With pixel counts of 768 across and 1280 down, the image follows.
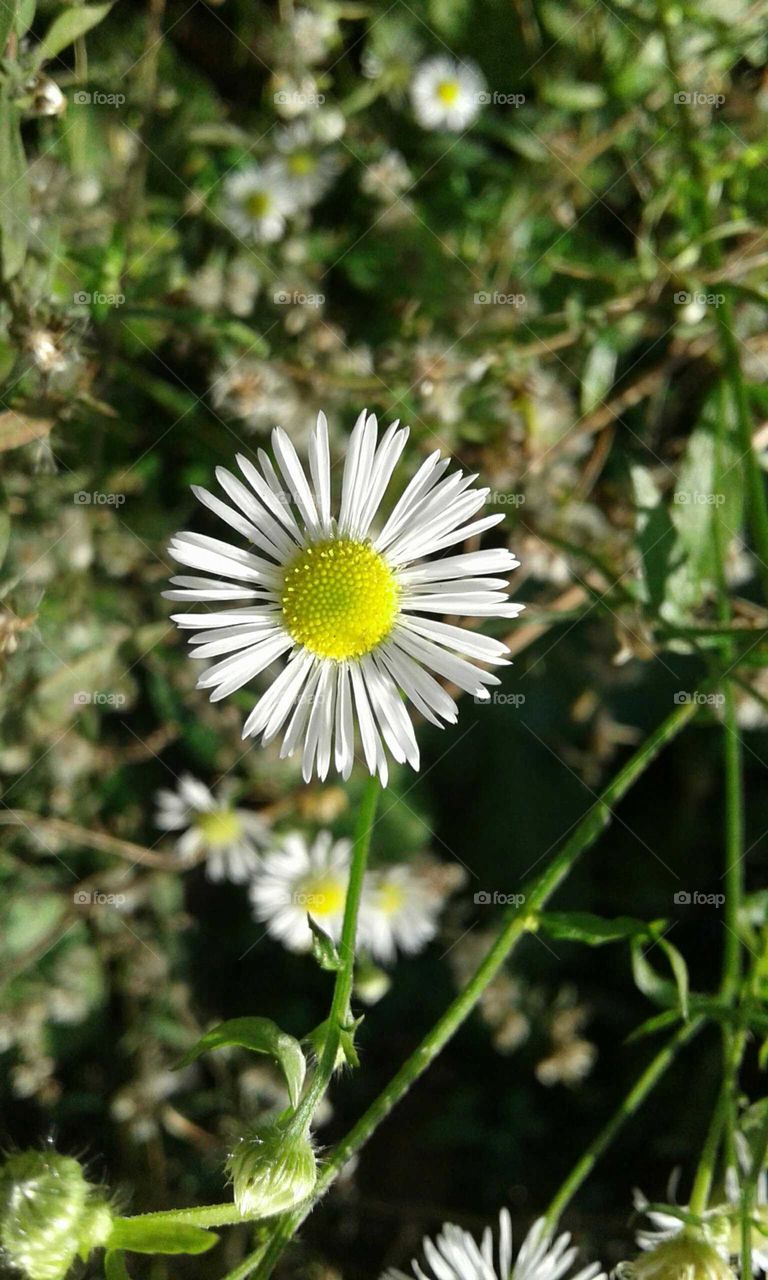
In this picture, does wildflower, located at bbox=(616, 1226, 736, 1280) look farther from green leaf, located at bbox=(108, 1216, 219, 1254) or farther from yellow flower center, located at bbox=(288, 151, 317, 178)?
yellow flower center, located at bbox=(288, 151, 317, 178)

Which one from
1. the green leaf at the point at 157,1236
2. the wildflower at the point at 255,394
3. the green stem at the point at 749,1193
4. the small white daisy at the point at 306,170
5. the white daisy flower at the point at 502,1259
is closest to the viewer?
the green leaf at the point at 157,1236

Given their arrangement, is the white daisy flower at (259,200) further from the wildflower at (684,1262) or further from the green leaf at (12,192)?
the wildflower at (684,1262)

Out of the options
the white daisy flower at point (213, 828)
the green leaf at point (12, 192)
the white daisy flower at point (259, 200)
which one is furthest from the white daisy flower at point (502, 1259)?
the white daisy flower at point (259, 200)

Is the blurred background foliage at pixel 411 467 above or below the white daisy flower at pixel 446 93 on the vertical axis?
below

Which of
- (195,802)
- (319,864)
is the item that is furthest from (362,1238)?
(195,802)

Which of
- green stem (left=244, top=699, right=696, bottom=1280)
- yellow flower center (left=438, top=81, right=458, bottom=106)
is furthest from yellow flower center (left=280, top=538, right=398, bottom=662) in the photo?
yellow flower center (left=438, top=81, right=458, bottom=106)

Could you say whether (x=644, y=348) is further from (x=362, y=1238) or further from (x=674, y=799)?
(x=362, y=1238)
